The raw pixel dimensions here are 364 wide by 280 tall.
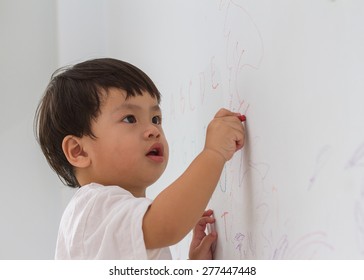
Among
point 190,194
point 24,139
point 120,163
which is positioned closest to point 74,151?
point 120,163

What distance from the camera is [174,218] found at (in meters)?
0.56

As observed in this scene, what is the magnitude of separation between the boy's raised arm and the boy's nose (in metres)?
0.08

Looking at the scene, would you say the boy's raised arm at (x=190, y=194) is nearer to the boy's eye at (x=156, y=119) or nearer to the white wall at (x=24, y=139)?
the boy's eye at (x=156, y=119)

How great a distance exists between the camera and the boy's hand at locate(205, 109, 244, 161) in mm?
589

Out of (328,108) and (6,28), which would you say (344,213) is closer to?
(328,108)

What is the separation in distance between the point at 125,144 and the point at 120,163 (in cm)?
2

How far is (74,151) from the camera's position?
677 mm

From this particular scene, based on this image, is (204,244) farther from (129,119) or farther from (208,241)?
(129,119)

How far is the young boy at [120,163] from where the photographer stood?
0.56m

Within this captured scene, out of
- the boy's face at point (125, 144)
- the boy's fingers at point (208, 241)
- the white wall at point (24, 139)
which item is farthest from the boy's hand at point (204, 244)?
the white wall at point (24, 139)

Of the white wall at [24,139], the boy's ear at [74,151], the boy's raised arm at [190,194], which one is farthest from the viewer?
the white wall at [24,139]

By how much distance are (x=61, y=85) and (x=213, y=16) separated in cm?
22
